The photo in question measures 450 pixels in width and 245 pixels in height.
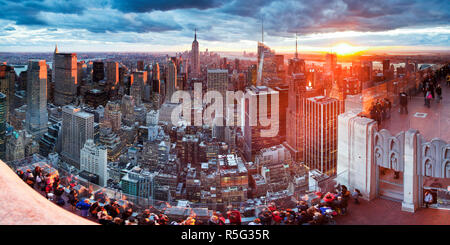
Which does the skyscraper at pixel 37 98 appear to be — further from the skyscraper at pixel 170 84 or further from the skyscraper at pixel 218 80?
the skyscraper at pixel 218 80

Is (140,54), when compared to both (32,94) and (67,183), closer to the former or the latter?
(32,94)

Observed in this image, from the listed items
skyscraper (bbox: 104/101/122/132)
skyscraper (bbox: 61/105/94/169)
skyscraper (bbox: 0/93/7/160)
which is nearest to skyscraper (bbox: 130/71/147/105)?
skyscraper (bbox: 104/101/122/132)

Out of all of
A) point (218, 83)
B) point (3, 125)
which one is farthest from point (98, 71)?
point (3, 125)

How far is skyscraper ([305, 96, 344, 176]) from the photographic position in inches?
247

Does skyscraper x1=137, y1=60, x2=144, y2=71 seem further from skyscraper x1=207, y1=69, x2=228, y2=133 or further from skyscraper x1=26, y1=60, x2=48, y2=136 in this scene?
skyscraper x1=26, y1=60, x2=48, y2=136

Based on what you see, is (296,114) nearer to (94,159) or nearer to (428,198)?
(94,159)

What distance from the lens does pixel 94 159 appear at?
8.83m

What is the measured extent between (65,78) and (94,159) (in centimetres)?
532

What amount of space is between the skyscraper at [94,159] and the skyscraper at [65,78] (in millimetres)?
3719

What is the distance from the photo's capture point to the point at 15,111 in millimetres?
9977

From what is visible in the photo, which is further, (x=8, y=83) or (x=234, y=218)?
(x=8, y=83)

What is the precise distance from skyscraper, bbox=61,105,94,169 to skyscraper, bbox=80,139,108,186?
8.7 inches

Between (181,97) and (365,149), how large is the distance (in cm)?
1342

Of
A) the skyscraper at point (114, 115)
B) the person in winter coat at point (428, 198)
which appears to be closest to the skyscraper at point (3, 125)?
the skyscraper at point (114, 115)
